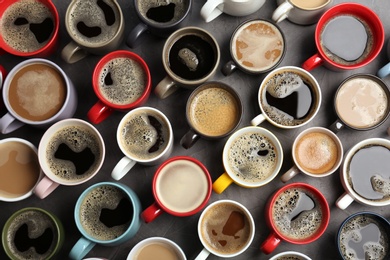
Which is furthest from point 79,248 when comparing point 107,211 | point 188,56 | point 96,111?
point 188,56

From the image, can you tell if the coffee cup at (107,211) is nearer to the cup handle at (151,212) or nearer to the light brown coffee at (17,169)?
the cup handle at (151,212)

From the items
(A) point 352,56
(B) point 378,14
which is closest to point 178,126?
(A) point 352,56

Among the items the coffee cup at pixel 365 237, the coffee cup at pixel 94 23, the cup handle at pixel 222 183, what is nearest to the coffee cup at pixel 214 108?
the cup handle at pixel 222 183

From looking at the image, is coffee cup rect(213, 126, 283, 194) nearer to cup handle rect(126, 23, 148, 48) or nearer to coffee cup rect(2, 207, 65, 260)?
cup handle rect(126, 23, 148, 48)

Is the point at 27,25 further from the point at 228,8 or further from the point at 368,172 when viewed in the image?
the point at 368,172

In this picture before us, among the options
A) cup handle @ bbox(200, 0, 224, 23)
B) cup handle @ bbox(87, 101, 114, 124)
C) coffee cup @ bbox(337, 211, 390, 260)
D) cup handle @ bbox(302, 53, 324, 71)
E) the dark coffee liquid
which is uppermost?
cup handle @ bbox(200, 0, 224, 23)

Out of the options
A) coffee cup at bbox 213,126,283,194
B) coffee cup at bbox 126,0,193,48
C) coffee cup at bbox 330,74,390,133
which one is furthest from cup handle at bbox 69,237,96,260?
coffee cup at bbox 330,74,390,133

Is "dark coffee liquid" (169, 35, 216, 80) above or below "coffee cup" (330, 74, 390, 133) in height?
above
